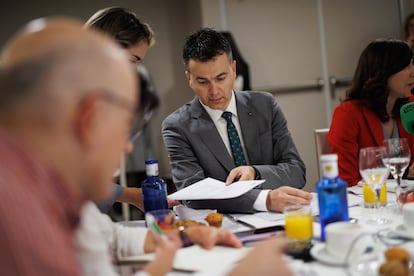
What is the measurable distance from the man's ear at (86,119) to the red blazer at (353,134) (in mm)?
2010

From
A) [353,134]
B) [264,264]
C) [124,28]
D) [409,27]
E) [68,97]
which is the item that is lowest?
[353,134]

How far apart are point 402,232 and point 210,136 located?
1.04 m

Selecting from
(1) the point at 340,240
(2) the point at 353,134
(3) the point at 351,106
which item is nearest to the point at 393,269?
(1) the point at 340,240

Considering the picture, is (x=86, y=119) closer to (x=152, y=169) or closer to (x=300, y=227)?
(x=300, y=227)

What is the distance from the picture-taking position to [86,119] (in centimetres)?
71

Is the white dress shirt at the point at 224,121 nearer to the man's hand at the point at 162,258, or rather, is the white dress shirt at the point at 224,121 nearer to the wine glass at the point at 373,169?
the wine glass at the point at 373,169

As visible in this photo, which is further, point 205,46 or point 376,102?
point 376,102

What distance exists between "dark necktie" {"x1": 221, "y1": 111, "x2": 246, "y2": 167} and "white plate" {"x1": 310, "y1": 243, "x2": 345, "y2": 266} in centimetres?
99

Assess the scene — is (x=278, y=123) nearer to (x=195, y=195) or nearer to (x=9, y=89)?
(x=195, y=195)

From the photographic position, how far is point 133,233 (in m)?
1.31

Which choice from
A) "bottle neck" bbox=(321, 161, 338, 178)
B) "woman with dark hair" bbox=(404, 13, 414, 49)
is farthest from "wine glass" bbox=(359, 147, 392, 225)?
"woman with dark hair" bbox=(404, 13, 414, 49)

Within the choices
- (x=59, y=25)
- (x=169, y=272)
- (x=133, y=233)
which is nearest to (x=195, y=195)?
(x=133, y=233)

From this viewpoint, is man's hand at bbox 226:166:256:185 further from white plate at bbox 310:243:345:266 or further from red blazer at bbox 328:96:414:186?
red blazer at bbox 328:96:414:186

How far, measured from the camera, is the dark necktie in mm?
2127
